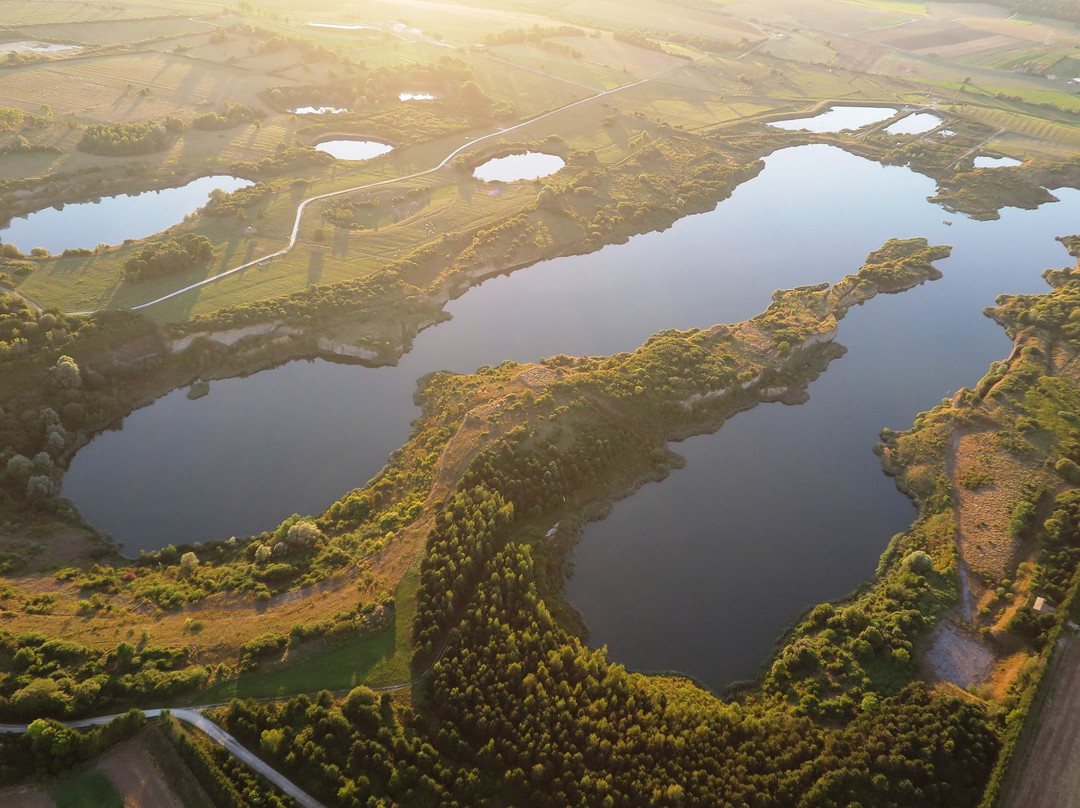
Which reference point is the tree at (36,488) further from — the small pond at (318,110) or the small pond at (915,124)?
the small pond at (915,124)

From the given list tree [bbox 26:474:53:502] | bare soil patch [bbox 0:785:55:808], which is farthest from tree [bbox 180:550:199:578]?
bare soil patch [bbox 0:785:55:808]

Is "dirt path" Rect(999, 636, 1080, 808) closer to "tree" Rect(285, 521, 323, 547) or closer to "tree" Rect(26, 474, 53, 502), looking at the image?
"tree" Rect(285, 521, 323, 547)

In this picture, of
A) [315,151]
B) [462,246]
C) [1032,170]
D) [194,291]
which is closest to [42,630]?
[194,291]

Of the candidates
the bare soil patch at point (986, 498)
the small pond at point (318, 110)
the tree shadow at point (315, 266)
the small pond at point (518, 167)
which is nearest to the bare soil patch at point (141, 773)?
the tree shadow at point (315, 266)

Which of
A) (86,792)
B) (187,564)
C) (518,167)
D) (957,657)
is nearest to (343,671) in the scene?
(86,792)

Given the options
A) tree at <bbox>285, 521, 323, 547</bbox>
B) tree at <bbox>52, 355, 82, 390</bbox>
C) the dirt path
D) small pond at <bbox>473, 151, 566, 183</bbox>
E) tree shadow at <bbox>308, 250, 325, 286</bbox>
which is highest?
small pond at <bbox>473, 151, 566, 183</bbox>

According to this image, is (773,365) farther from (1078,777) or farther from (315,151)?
(315,151)
